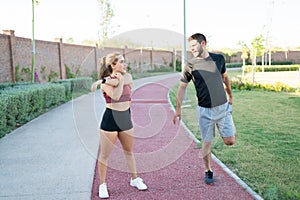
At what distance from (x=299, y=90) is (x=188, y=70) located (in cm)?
1126

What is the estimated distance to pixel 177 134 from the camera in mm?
6551

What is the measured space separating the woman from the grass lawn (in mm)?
1697

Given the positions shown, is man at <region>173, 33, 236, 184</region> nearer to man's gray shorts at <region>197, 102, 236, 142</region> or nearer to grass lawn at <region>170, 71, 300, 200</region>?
man's gray shorts at <region>197, 102, 236, 142</region>

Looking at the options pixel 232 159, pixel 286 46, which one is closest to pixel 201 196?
pixel 232 159

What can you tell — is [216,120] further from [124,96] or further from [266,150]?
[266,150]

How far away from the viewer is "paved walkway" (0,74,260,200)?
3.56 meters

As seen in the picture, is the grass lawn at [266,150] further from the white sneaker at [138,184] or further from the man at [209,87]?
the white sneaker at [138,184]

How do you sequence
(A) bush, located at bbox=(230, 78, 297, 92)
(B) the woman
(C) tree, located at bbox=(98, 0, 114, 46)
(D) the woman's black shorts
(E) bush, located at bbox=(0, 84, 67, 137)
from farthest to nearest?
(C) tree, located at bbox=(98, 0, 114, 46) → (A) bush, located at bbox=(230, 78, 297, 92) → (E) bush, located at bbox=(0, 84, 67, 137) → (D) the woman's black shorts → (B) the woman

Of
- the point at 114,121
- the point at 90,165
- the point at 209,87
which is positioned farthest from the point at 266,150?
the point at 114,121

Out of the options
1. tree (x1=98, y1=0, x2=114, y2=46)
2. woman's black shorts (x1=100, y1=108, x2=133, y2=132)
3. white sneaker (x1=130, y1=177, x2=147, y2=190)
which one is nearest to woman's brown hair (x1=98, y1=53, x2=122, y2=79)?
woman's black shorts (x1=100, y1=108, x2=133, y2=132)

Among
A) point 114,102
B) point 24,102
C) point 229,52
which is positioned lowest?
point 24,102

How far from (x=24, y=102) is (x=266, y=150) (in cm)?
540

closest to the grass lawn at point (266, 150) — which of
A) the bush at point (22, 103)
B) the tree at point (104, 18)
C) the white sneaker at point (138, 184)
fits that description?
the white sneaker at point (138, 184)

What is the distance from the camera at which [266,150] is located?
201 inches
